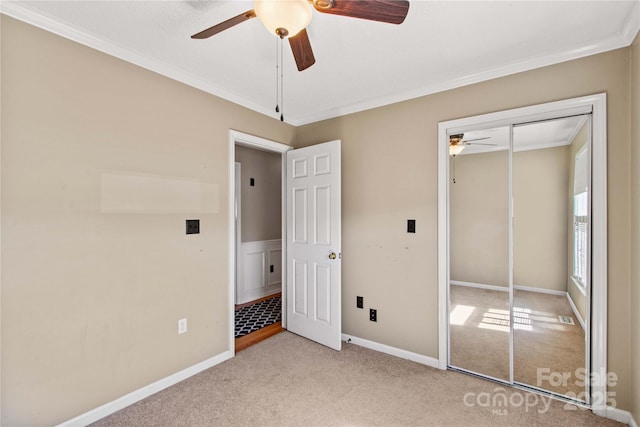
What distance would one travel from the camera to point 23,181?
1672mm

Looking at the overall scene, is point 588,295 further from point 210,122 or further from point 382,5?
point 210,122

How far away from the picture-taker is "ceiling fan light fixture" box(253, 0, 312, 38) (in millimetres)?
1201

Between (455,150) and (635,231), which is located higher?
(455,150)

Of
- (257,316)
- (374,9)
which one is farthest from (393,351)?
(374,9)

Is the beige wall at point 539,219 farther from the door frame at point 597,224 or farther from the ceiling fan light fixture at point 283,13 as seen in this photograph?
the ceiling fan light fixture at point 283,13

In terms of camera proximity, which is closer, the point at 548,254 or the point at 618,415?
the point at 618,415

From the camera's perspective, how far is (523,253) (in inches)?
93.8

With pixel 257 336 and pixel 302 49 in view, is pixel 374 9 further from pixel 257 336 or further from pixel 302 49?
pixel 257 336

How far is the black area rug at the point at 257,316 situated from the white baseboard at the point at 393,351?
3.51 ft

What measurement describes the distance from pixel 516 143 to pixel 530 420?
1968 mm

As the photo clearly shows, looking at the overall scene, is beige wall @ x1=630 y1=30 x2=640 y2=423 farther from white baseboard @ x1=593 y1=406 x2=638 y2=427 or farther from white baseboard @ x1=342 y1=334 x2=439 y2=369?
white baseboard @ x1=342 y1=334 x2=439 y2=369

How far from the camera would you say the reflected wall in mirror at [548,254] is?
2.21 meters

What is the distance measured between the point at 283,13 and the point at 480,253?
232 cm

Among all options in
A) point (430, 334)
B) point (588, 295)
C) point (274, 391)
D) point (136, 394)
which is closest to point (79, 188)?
point (136, 394)
